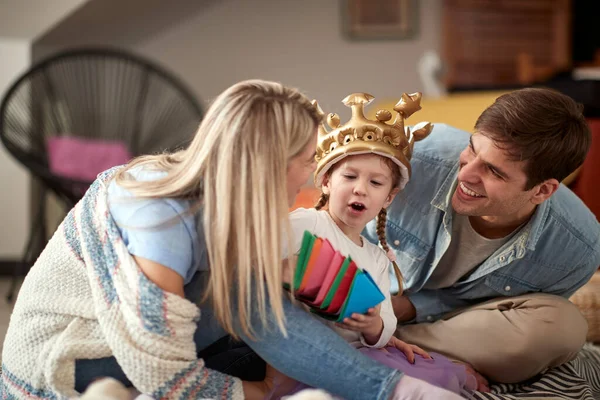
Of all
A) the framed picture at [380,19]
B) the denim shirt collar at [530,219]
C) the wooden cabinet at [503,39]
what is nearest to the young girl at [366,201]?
the denim shirt collar at [530,219]

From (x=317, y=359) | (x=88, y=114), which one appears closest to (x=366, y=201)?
(x=317, y=359)

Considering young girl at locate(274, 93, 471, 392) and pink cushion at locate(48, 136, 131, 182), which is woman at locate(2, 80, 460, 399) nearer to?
young girl at locate(274, 93, 471, 392)

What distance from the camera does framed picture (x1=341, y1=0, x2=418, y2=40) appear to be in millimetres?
4469

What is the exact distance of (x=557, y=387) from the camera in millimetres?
1740

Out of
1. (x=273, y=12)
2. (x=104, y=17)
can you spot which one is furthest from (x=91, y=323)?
(x=273, y=12)

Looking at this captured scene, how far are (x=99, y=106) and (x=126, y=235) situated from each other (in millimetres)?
2364

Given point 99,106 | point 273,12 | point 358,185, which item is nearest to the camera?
point 358,185

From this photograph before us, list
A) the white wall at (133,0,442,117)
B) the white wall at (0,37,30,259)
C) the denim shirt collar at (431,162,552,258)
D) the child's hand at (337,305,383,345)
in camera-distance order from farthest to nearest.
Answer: the white wall at (133,0,442,117), the white wall at (0,37,30,259), the denim shirt collar at (431,162,552,258), the child's hand at (337,305,383,345)

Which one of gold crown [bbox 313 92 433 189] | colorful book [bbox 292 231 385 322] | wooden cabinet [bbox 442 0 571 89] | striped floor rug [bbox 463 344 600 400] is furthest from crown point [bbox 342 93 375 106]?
wooden cabinet [bbox 442 0 571 89]

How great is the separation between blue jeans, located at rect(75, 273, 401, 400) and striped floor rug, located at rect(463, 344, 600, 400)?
33 cm

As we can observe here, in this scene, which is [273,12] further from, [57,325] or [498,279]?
[57,325]

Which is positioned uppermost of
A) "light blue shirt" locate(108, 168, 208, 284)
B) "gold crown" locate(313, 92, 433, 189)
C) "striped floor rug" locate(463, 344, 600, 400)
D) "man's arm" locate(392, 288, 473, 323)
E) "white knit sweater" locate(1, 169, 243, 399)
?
"gold crown" locate(313, 92, 433, 189)

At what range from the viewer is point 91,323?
1389 millimetres

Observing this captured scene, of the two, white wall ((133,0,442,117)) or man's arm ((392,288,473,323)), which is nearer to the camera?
man's arm ((392,288,473,323))
